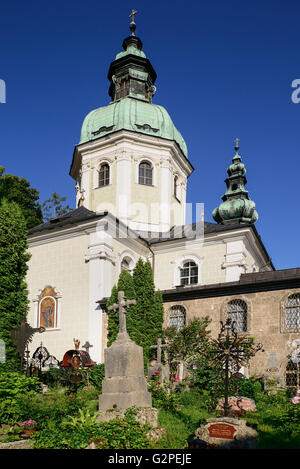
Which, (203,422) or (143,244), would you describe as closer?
(203,422)

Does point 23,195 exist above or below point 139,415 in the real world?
above

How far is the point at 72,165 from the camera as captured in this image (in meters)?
30.1

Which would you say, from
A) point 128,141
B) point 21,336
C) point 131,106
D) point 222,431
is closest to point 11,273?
point 21,336

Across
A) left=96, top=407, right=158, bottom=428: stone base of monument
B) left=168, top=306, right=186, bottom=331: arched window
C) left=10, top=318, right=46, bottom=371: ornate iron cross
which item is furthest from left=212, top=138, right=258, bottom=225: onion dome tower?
left=96, top=407, right=158, bottom=428: stone base of monument

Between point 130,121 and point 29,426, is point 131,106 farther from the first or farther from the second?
point 29,426

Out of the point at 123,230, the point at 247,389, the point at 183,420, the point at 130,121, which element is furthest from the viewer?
the point at 130,121

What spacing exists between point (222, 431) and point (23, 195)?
28.0 metres

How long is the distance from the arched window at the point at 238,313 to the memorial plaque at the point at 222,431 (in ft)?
30.8

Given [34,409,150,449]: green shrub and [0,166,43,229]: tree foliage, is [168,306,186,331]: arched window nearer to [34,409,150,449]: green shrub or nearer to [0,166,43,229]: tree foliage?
[34,409,150,449]: green shrub

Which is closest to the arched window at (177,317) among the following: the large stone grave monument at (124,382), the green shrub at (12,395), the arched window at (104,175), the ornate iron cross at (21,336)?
the ornate iron cross at (21,336)

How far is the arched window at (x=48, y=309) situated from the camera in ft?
70.0

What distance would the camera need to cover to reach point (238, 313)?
17547mm
